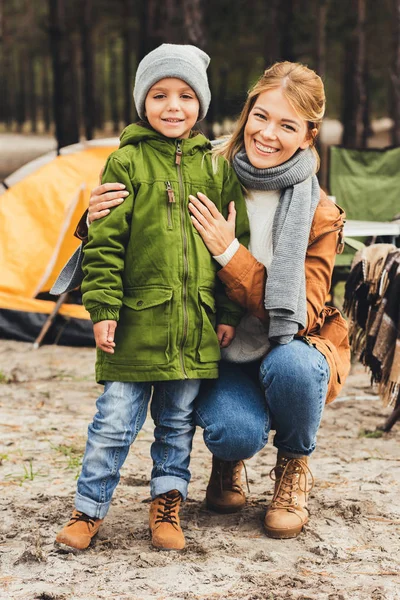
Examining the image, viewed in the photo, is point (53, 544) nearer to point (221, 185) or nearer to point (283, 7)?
point (221, 185)

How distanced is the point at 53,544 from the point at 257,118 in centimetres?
150

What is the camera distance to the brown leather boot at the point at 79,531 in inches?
105

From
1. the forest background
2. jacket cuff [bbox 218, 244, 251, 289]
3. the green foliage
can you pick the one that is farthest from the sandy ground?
the green foliage

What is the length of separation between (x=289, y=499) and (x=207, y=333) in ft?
2.17

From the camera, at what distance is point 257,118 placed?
112 inches

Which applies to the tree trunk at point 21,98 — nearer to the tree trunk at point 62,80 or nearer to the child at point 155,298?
the tree trunk at point 62,80

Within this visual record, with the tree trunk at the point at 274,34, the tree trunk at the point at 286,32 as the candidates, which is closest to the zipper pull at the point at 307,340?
the tree trunk at the point at 274,34

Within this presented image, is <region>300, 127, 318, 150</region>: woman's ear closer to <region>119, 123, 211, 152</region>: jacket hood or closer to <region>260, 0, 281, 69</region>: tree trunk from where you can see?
<region>119, 123, 211, 152</region>: jacket hood

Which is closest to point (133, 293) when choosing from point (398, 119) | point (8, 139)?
point (398, 119)

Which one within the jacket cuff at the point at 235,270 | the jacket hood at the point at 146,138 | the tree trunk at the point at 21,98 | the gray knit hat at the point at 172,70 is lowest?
the tree trunk at the point at 21,98

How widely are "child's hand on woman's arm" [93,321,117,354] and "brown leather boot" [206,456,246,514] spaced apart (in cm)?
67

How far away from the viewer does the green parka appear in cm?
260

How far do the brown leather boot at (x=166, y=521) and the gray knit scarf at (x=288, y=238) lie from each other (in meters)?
0.60

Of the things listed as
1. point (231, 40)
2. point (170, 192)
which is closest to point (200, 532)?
point (170, 192)
